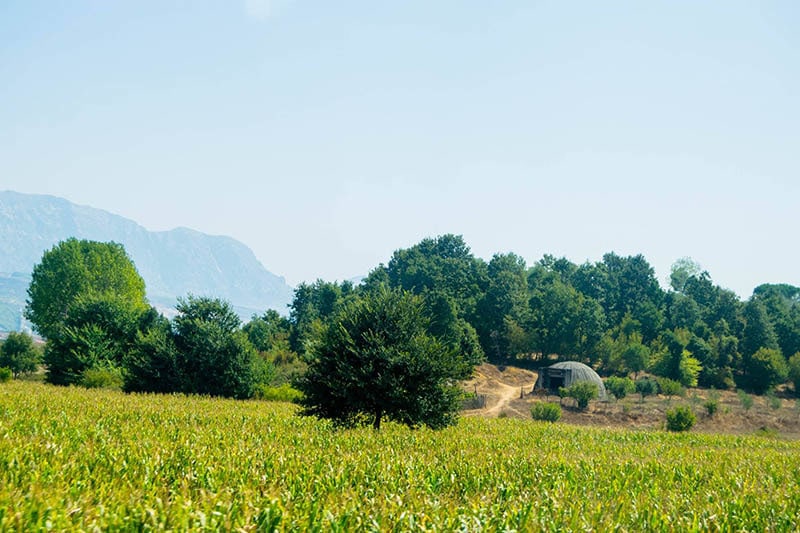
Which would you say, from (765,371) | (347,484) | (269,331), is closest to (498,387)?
(765,371)

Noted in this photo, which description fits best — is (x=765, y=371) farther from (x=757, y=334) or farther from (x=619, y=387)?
(x=619, y=387)

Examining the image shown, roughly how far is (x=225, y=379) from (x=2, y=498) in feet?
139

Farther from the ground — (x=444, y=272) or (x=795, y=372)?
(x=444, y=272)

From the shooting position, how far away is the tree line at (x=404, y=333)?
24.8 m

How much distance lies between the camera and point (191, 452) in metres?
14.2

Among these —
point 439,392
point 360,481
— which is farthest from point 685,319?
point 360,481

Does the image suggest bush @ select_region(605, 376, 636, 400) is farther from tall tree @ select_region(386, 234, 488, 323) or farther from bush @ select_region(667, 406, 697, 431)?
tall tree @ select_region(386, 234, 488, 323)

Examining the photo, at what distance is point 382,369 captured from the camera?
2423cm

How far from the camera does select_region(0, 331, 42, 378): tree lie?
223 feet

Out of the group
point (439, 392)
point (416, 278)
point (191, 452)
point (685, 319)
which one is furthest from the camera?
point (416, 278)

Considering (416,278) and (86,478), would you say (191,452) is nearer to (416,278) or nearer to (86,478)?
(86,478)

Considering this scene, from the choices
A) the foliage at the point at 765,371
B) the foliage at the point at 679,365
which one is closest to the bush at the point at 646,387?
the foliage at the point at 679,365

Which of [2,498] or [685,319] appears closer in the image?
[2,498]

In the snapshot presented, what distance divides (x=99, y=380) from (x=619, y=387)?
166 feet
